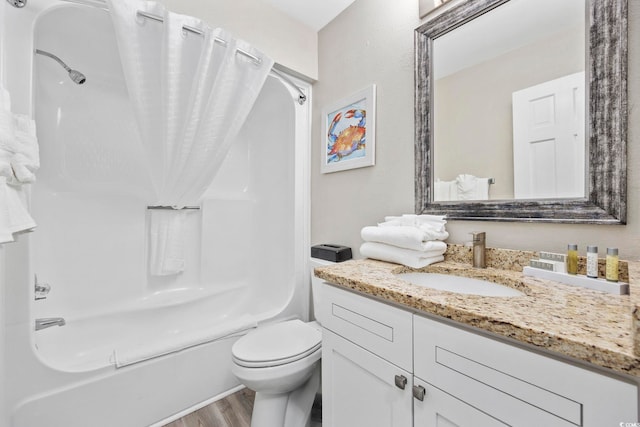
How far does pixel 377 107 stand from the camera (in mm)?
1465

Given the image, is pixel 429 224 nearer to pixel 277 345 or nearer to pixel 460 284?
pixel 460 284

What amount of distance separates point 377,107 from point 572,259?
43.0 inches

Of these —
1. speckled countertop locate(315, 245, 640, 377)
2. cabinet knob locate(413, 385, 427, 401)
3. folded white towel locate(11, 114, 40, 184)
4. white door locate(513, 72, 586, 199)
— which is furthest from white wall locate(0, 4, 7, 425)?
white door locate(513, 72, 586, 199)

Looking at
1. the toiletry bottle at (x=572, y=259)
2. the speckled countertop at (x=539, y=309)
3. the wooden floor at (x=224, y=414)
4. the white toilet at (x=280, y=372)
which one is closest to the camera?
the speckled countertop at (x=539, y=309)

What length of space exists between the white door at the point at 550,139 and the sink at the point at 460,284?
343mm

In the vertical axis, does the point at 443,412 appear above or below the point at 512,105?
below

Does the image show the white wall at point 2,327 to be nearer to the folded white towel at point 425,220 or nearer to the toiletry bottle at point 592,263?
the folded white towel at point 425,220

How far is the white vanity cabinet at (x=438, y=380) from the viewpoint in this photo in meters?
0.44

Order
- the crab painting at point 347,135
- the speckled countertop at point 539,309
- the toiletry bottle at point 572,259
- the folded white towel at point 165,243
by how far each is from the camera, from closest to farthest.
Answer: the speckled countertop at point 539,309, the toiletry bottle at point 572,259, the crab painting at point 347,135, the folded white towel at point 165,243

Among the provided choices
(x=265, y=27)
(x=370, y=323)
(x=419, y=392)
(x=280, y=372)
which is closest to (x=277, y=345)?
(x=280, y=372)

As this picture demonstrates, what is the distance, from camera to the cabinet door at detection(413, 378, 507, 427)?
0.56 meters

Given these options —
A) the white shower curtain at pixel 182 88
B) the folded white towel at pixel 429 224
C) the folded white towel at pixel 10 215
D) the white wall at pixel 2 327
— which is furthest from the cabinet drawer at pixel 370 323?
the white wall at pixel 2 327

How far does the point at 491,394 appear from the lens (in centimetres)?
54

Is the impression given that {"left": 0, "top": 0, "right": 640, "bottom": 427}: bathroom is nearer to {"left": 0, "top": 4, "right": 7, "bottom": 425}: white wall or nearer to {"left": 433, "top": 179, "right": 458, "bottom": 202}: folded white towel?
{"left": 0, "top": 4, "right": 7, "bottom": 425}: white wall
